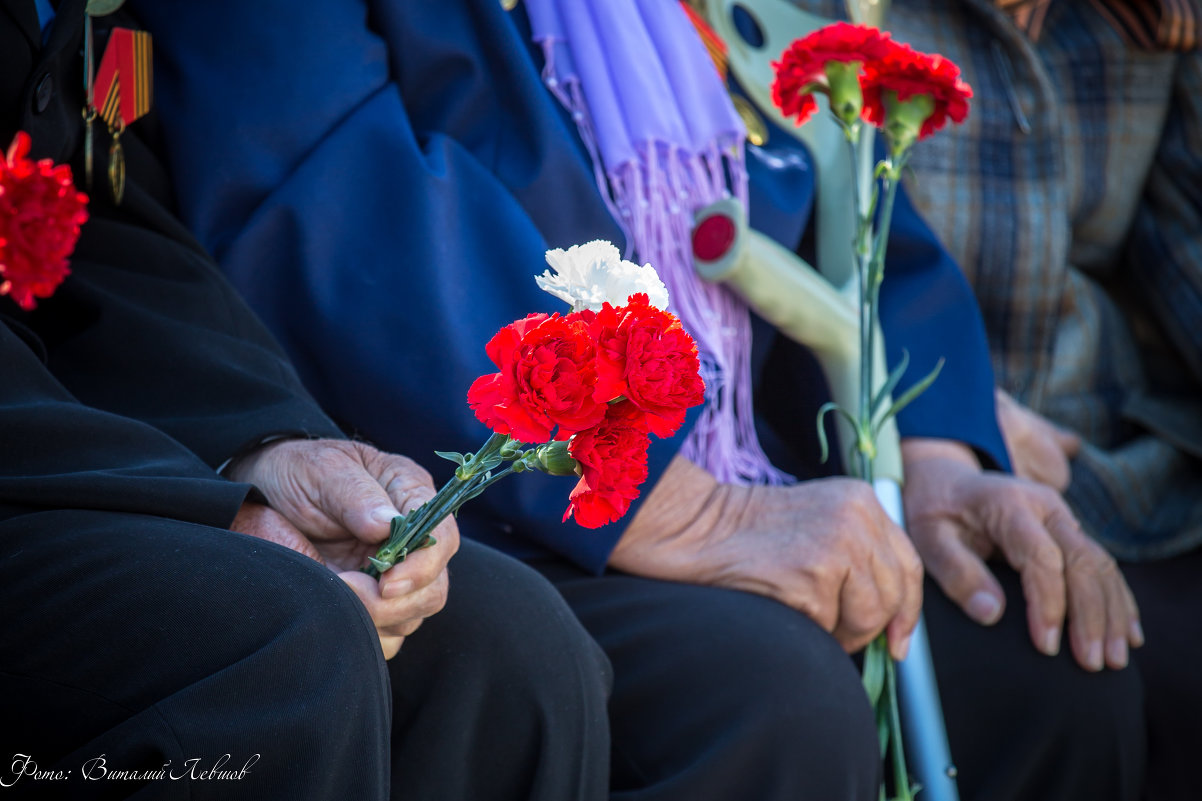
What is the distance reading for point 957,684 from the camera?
3.80 feet

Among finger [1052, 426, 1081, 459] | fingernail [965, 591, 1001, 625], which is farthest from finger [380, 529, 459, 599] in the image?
finger [1052, 426, 1081, 459]

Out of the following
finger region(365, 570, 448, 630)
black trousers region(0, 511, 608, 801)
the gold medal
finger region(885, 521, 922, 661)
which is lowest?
finger region(885, 521, 922, 661)

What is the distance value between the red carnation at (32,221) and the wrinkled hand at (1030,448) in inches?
46.8

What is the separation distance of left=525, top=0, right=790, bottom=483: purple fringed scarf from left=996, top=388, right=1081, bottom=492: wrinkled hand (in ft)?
→ 1.53

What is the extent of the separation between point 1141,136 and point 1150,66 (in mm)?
116

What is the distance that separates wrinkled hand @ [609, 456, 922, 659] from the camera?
0.99m

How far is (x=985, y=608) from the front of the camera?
1.14 m

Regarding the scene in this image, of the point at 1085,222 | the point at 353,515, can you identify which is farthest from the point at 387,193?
the point at 1085,222

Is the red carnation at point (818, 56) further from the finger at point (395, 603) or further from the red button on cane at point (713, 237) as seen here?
the finger at point (395, 603)

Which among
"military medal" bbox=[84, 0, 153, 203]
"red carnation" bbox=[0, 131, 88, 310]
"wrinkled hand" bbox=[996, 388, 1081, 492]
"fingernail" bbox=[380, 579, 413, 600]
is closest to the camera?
"fingernail" bbox=[380, 579, 413, 600]

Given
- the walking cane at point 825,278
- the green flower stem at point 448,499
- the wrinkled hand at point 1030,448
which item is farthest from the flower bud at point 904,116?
the wrinkled hand at point 1030,448

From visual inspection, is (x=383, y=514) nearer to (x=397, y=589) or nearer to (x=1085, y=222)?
(x=397, y=589)

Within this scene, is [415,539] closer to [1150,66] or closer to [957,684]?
[957,684]

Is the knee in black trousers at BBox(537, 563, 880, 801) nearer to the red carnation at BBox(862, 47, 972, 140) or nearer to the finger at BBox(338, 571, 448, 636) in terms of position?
the finger at BBox(338, 571, 448, 636)
